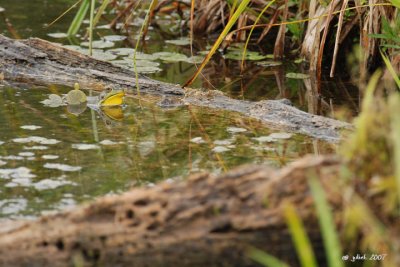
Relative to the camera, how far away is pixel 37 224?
8.44 feet

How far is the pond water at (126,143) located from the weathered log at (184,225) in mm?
422

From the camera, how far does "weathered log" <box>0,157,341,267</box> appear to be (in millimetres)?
2463

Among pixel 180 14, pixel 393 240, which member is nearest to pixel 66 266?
pixel 393 240

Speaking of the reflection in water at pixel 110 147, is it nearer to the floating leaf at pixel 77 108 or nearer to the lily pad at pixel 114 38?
the floating leaf at pixel 77 108

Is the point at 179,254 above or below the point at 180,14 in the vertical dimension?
below

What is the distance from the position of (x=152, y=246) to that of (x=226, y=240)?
0.22 metres

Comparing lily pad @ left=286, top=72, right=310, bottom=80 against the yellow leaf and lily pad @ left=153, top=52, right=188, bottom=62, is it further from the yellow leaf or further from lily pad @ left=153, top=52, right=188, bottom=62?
the yellow leaf

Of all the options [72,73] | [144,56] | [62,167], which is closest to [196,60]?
[144,56]

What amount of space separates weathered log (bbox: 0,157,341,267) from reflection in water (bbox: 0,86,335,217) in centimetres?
44

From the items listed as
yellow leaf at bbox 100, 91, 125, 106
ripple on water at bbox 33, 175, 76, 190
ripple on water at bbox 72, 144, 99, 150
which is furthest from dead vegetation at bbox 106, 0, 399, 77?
ripple on water at bbox 33, 175, 76, 190

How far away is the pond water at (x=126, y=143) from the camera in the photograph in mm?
3242

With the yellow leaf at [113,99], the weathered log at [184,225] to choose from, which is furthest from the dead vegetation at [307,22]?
the weathered log at [184,225]

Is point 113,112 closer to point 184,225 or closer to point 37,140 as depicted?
point 37,140

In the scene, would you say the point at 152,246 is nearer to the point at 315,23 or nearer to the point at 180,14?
the point at 315,23
